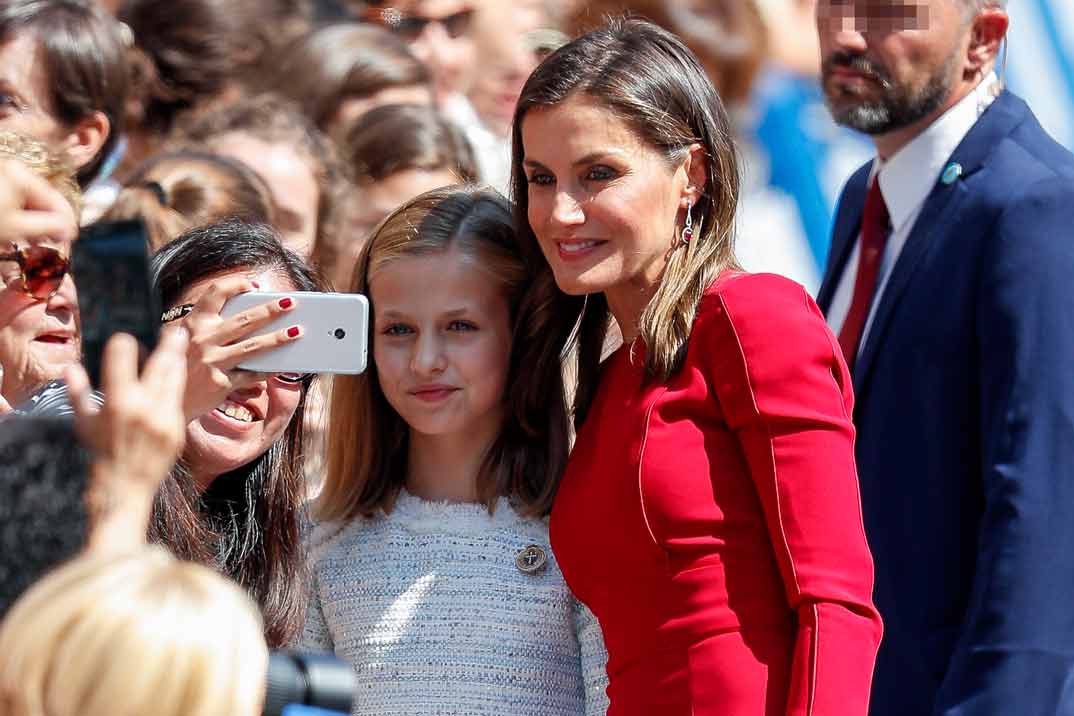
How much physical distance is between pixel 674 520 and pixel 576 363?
502mm

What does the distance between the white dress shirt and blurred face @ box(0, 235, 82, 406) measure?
1562 millimetres

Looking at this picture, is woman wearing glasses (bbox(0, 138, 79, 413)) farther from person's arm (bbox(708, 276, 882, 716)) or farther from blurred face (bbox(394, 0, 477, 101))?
blurred face (bbox(394, 0, 477, 101))

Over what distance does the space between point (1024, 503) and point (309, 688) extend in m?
1.68

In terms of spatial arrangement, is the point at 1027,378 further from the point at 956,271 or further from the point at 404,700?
the point at 404,700

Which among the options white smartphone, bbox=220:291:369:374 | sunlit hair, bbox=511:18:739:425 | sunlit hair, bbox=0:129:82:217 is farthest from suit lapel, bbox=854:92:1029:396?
sunlit hair, bbox=0:129:82:217

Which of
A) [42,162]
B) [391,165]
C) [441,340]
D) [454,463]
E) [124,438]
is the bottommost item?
[391,165]

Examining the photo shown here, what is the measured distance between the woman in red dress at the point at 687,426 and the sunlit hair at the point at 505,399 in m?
0.12

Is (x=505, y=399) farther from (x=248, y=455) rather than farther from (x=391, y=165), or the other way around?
(x=391, y=165)

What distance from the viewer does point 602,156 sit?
9.24ft

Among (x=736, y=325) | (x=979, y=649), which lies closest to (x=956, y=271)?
(x=979, y=649)

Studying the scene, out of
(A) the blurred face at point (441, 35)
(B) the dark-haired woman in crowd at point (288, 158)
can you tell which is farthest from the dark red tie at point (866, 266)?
(A) the blurred face at point (441, 35)

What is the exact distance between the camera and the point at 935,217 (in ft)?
11.6

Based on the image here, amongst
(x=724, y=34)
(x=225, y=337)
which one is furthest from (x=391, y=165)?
(x=225, y=337)

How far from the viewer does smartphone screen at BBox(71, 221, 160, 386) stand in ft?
6.95
